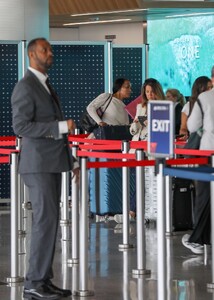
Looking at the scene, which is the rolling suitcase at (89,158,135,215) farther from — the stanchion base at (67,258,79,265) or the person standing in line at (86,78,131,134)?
the stanchion base at (67,258,79,265)

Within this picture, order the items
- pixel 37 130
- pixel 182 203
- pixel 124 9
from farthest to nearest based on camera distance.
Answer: pixel 124 9 < pixel 182 203 < pixel 37 130

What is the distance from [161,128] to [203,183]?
9.44ft

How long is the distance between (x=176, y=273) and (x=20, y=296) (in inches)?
67.0

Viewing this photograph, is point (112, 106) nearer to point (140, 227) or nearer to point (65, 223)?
point (65, 223)

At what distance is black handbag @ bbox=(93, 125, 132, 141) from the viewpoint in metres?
13.8

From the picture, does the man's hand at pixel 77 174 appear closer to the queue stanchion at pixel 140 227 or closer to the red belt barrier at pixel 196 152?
the queue stanchion at pixel 140 227

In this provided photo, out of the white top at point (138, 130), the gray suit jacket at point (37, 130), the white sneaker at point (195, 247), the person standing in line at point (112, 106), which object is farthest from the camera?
the person standing in line at point (112, 106)

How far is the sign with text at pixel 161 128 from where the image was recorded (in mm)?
7703

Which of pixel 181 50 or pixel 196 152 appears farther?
pixel 181 50

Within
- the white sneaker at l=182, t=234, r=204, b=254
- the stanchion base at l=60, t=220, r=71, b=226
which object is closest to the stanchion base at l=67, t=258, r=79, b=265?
the white sneaker at l=182, t=234, r=204, b=254

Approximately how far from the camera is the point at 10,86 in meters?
16.7

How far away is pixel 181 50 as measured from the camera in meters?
23.8

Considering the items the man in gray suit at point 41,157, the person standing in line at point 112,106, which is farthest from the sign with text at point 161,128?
the person standing in line at point 112,106

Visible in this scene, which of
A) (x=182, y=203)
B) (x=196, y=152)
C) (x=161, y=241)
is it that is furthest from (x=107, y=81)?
(x=161, y=241)
